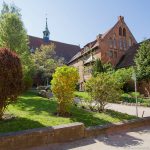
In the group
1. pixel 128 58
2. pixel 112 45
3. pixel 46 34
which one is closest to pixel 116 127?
pixel 128 58

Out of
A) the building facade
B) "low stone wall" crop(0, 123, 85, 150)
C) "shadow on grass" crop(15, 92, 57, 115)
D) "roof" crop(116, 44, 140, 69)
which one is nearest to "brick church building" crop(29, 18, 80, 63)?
the building facade

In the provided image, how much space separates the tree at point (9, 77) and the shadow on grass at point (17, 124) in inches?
26.8

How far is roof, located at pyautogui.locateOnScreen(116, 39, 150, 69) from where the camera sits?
3773 cm

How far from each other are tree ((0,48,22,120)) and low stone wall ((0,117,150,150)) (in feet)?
6.90

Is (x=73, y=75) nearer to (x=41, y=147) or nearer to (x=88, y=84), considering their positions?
(x=88, y=84)

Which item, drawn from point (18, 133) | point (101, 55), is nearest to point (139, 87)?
point (101, 55)

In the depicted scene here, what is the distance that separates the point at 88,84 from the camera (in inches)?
589

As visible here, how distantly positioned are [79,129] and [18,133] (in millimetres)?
2666

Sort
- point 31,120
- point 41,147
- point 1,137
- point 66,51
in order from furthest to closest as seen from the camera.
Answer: point 66,51 < point 31,120 < point 41,147 < point 1,137

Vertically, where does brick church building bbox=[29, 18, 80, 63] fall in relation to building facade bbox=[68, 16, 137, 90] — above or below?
above

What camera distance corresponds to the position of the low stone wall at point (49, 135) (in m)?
8.28

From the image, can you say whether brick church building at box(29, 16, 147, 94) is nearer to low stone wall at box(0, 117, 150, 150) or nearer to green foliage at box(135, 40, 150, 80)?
green foliage at box(135, 40, 150, 80)

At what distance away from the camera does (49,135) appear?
9148 mm

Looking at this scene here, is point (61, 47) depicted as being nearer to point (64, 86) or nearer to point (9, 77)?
point (64, 86)
